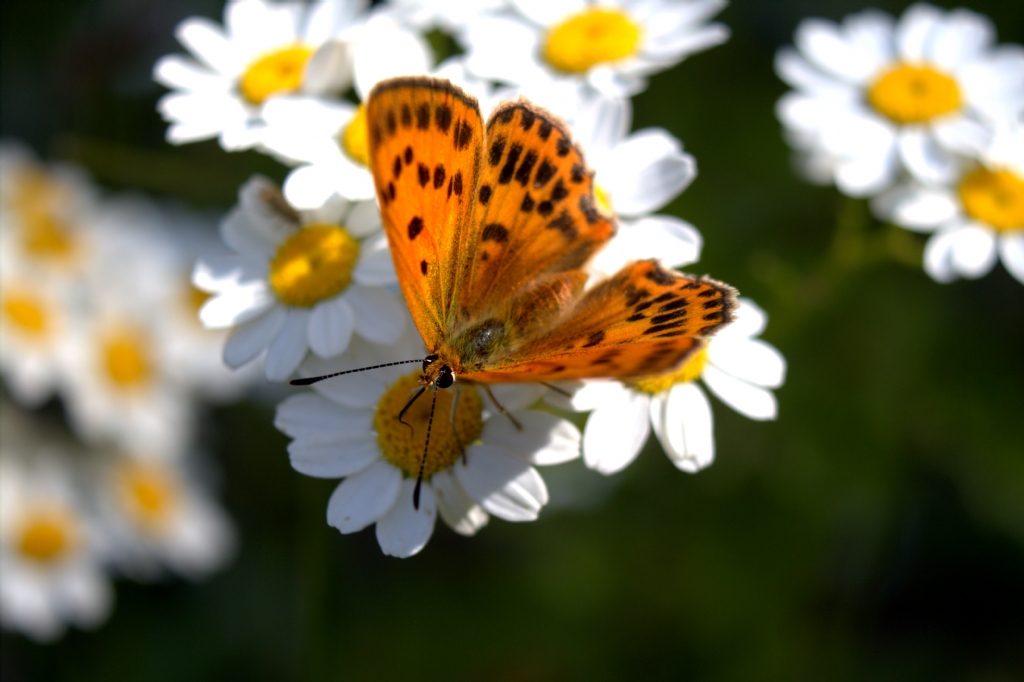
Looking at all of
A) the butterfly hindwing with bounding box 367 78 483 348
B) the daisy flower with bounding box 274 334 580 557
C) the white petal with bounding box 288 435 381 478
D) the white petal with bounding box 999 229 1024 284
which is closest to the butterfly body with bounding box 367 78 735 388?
the butterfly hindwing with bounding box 367 78 483 348

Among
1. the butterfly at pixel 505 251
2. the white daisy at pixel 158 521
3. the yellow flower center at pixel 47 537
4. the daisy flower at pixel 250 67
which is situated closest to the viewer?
the butterfly at pixel 505 251

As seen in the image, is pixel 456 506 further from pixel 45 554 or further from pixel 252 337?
pixel 45 554

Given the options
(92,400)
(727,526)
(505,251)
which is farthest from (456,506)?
(92,400)

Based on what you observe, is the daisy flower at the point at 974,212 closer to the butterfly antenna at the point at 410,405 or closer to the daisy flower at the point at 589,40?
the daisy flower at the point at 589,40

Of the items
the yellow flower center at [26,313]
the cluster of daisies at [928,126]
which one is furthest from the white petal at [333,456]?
the yellow flower center at [26,313]

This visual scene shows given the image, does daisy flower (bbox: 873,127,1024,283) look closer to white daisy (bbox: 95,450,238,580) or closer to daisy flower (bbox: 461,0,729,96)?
daisy flower (bbox: 461,0,729,96)

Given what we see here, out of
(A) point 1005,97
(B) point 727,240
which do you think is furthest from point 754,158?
(A) point 1005,97

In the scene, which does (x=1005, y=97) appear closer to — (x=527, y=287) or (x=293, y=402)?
(x=527, y=287)
